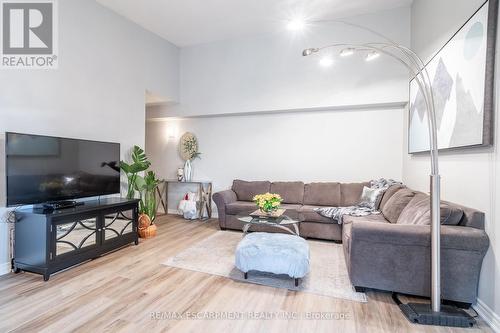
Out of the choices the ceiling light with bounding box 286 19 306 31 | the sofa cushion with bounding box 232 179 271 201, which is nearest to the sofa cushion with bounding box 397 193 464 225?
the sofa cushion with bounding box 232 179 271 201

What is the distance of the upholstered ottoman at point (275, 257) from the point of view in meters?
2.42

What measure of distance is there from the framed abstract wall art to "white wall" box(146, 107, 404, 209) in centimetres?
156

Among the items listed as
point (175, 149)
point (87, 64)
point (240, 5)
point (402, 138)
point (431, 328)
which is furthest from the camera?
point (175, 149)

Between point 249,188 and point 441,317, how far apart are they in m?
3.36

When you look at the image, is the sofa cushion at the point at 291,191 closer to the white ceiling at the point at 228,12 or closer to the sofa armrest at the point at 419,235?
the sofa armrest at the point at 419,235

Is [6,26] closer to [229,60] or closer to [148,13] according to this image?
[148,13]

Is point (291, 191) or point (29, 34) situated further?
point (291, 191)

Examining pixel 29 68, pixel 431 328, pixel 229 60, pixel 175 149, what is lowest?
pixel 431 328

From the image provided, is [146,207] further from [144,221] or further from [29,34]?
[29,34]

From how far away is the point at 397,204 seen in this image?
305 cm

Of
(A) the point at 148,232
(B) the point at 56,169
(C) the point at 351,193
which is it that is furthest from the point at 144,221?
(C) the point at 351,193

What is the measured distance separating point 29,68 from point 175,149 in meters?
3.13

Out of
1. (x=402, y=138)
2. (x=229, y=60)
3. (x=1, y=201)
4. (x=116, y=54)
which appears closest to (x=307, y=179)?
(x=402, y=138)

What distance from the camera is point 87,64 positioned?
355 cm
